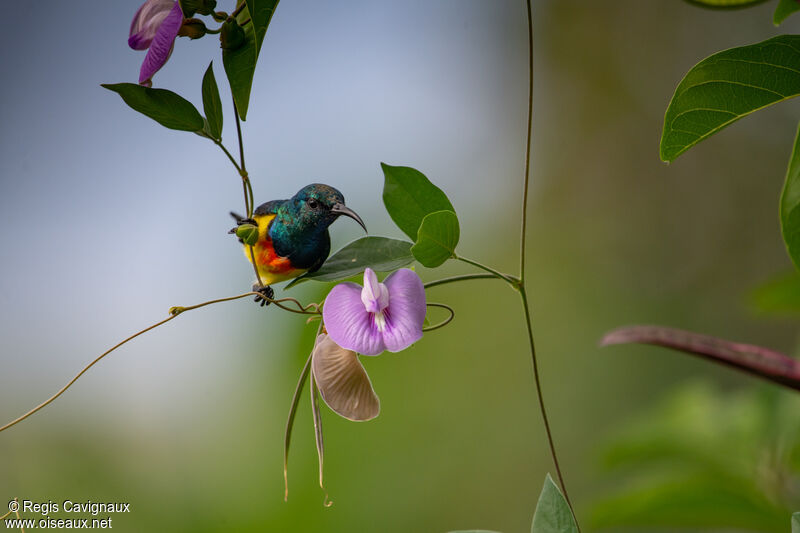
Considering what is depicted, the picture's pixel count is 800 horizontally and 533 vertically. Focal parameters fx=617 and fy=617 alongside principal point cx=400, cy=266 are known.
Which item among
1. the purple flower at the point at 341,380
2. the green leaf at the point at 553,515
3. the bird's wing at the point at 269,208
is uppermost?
the bird's wing at the point at 269,208

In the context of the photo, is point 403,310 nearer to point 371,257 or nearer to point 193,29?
point 371,257

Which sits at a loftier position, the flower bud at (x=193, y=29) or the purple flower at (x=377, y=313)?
the flower bud at (x=193, y=29)

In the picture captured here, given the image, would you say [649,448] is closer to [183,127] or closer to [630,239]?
[183,127]

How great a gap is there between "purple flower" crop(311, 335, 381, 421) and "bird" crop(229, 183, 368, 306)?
7 cm

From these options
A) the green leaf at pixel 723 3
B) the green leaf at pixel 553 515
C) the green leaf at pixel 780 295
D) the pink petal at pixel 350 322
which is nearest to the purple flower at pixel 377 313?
the pink petal at pixel 350 322

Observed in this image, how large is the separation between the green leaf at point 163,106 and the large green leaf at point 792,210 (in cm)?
34

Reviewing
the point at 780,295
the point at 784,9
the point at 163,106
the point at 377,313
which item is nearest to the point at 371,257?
the point at 377,313

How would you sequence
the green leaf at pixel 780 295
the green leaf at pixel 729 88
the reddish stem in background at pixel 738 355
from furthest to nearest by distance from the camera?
the green leaf at pixel 780 295 < the green leaf at pixel 729 88 < the reddish stem in background at pixel 738 355

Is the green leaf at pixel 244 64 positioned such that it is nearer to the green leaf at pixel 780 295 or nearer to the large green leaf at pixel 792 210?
the large green leaf at pixel 792 210

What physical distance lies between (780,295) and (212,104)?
582mm

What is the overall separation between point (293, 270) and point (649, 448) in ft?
2.18

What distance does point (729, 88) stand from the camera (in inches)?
14.5

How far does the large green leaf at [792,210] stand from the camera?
332 mm

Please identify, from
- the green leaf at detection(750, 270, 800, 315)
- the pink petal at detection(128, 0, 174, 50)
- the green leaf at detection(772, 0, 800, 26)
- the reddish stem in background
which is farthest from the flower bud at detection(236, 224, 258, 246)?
the green leaf at detection(750, 270, 800, 315)
